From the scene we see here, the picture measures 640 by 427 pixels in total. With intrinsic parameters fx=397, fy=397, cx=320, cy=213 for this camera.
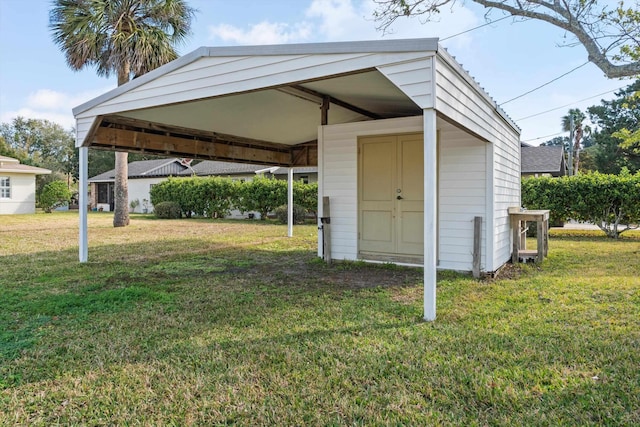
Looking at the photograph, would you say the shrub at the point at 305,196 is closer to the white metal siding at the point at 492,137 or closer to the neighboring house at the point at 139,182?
the white metal siding at the point at 492,137

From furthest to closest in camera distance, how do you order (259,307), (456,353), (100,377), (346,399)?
(259,307)
(456,353)
(100,377)
(346,399)

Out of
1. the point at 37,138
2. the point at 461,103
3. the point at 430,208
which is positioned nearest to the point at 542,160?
the point at 461,103

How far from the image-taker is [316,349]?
290 cm

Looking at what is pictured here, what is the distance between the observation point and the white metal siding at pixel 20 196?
20.9 m

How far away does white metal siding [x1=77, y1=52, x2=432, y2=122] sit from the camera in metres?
3.80

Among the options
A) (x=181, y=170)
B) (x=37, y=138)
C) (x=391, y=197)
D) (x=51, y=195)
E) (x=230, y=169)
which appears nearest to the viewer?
(x=391, y=197)

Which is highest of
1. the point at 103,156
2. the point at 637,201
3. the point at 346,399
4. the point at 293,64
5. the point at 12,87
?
the point at 12,87

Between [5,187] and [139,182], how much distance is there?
264 inches

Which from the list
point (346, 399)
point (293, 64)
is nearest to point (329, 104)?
point (293, 64)

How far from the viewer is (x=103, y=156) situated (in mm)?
36188

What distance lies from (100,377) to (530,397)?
2564 mm

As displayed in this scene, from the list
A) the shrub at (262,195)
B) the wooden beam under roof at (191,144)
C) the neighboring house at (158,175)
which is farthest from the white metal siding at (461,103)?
the neighboring house at (158,175)

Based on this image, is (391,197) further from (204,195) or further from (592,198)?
(204,195)

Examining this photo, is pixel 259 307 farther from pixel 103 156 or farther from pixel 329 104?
Result: pixel 103 156
